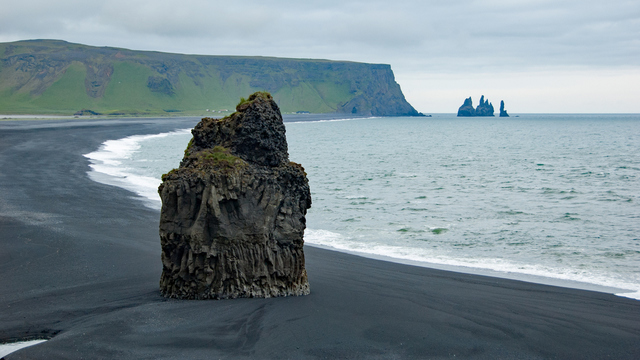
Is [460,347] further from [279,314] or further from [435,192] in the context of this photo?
[435,192]

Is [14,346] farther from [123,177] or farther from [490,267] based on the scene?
[123,177]

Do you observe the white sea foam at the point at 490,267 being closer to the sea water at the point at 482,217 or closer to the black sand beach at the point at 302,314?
the sea water at the point at 482,217

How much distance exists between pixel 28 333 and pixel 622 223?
15846 mm

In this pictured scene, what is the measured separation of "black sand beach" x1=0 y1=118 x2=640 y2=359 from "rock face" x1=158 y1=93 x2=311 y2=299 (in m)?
0.30

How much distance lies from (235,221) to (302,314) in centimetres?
152

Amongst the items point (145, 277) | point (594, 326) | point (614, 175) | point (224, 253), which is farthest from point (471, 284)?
point (614, 175)

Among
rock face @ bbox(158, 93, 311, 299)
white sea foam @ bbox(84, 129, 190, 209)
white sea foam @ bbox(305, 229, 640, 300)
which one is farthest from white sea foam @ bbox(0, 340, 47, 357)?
white sea foam @ bbox(84, 129, 190, 209)

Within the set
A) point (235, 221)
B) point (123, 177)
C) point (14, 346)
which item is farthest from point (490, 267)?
point (123, 177)

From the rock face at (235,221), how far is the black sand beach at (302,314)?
299 millimetres

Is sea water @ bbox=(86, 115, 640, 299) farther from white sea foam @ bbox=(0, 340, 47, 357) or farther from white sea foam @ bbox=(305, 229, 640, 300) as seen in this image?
white sea foam @ bbox=(0, 340, 47, 357)

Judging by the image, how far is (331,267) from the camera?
9.43 m

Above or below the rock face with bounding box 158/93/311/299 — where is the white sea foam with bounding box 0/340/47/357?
below

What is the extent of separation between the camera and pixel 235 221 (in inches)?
267

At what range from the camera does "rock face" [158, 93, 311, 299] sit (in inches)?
262
